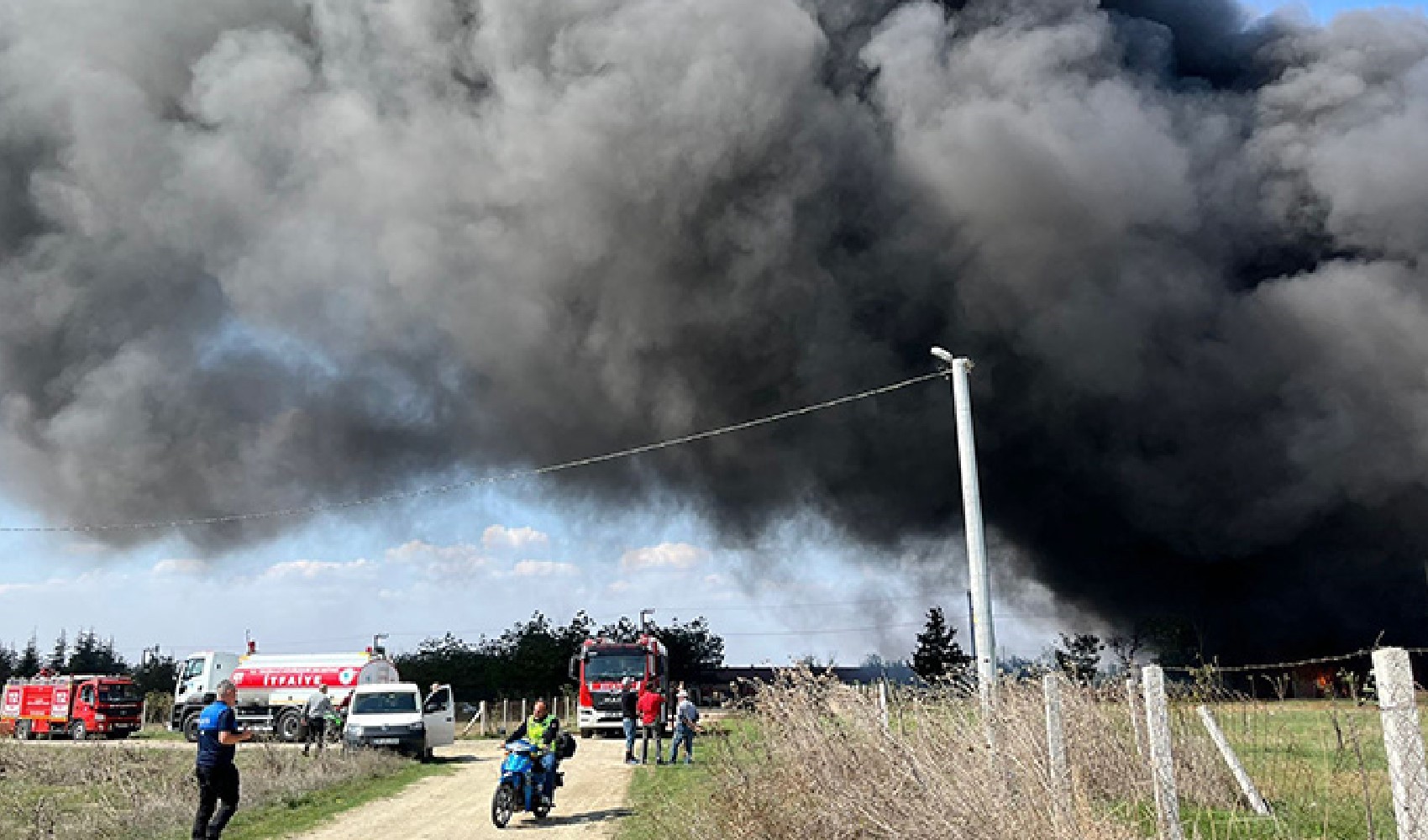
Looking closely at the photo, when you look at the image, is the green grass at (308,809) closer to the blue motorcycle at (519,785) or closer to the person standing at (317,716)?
the blue motorcycle at (519,785)

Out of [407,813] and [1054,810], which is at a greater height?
[1054,810]

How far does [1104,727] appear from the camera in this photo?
9.84 metres

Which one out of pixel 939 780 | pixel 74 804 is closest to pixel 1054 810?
pixel 939 780

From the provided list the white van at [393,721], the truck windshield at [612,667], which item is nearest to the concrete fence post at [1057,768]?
the white van at [393,721]

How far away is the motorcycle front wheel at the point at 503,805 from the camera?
13.1 meters

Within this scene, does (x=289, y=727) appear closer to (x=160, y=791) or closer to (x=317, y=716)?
(x=317, y=716)

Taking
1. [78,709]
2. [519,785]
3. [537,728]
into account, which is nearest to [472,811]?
[537,728]

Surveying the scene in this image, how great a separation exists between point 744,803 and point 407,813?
797 centimetres

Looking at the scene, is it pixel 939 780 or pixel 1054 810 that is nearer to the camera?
pixel 1054 810

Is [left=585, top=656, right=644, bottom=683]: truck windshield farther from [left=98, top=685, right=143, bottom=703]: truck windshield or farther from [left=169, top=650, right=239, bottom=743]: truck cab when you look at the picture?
[left=98, top=685, right=143, bottom=703]: truck windshield

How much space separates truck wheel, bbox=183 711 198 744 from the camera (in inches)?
1387

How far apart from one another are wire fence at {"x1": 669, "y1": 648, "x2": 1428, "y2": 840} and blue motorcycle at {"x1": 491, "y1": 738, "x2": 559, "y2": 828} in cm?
336

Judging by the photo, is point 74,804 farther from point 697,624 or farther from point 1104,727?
point 697,624

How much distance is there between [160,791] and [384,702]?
9.82 metres
